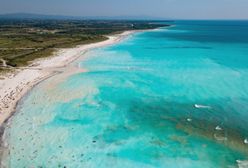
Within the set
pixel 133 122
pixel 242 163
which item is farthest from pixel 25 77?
pixel 242 163

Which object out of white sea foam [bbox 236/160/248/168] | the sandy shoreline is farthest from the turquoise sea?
the sandy shoreline

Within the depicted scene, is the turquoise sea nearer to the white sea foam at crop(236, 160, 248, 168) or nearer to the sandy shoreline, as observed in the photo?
the white sea foam at crop(236, 160, 248, 168)

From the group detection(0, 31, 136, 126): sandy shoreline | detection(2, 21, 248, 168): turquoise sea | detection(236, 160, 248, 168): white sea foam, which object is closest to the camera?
detection(236, 160, 248, 168): white sea foam

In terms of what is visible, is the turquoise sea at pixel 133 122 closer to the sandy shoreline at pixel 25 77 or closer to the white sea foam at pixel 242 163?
the white sea foam at pixel 242 163

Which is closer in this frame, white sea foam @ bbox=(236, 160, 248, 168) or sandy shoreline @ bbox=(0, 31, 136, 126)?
white sea foam @ bbox=(236, 160, 248, 168)

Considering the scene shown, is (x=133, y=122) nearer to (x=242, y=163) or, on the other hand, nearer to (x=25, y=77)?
(x=242, y=163)

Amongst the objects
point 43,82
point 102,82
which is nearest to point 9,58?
point 43,82

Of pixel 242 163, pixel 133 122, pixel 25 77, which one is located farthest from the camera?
pixel 25 77
